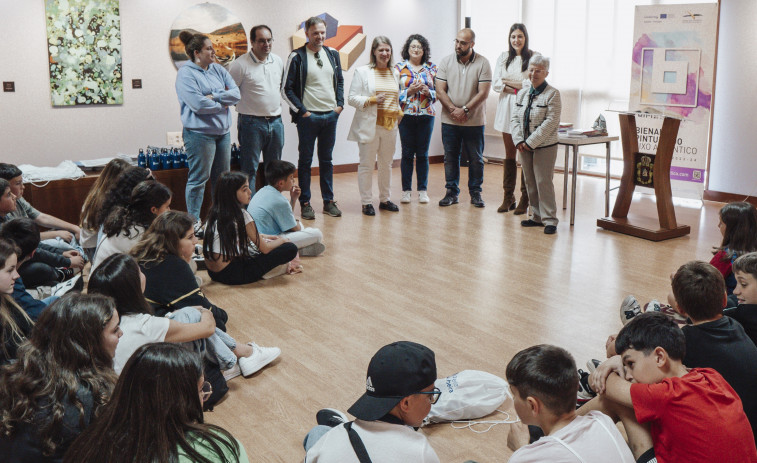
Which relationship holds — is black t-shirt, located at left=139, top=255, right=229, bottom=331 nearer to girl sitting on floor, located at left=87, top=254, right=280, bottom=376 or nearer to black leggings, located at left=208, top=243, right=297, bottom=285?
girl sitting on floor, located at left=87, top=254, right=280, bottom=376

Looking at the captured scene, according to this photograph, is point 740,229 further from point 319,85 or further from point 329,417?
point 319,85

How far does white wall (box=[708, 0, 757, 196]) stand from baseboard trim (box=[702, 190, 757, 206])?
40 millimetres

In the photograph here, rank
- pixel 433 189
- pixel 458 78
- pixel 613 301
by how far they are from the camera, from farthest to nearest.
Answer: pixel 433 189 < pixel 458 78 < pixel 613 301

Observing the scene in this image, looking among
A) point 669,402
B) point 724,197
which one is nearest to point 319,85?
point 724,197

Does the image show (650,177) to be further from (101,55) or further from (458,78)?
(101,55)

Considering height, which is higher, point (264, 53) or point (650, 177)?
point (264, 53)

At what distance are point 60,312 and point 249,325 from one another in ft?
7.04

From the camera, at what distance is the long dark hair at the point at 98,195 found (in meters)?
4.61

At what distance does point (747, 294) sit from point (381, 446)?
1709mm

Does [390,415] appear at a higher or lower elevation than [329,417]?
higher

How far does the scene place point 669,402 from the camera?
2.13 metres

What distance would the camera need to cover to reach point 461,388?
3236mm

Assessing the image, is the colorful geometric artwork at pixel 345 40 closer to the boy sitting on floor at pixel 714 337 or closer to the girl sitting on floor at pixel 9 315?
the girl sitting on floor at pixel 9 315

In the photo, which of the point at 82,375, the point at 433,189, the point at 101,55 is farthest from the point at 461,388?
the point at 101,55
